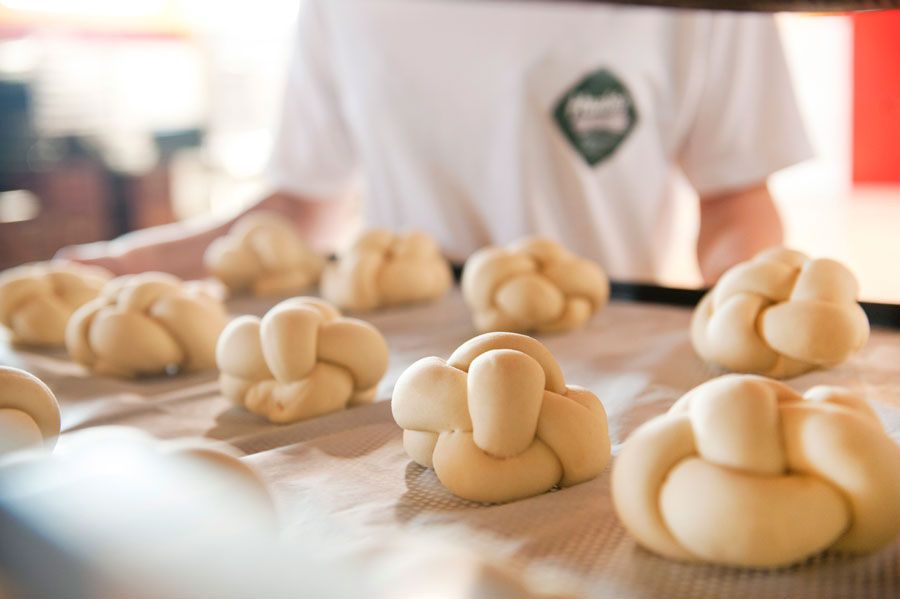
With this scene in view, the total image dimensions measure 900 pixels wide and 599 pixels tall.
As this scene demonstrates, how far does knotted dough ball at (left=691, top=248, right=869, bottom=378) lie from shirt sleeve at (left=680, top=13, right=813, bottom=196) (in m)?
0.73

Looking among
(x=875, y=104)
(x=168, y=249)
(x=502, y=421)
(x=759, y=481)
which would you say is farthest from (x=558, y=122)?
(x=875, y=104)

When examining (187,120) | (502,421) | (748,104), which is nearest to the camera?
(502,421)

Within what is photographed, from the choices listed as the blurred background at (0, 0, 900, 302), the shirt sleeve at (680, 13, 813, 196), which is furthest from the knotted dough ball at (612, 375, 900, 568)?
the blurred background at (0, 0, 900, 302)

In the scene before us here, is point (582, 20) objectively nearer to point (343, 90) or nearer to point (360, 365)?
point (343, 90)

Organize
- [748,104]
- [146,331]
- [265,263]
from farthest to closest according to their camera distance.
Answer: [748,104] < [265,263] < [146,331]

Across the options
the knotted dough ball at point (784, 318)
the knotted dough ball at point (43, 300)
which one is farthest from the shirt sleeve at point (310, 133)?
the knotted dough ball at point (784, 318)

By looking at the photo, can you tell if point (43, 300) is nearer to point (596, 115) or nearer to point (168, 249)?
point (168, 249)

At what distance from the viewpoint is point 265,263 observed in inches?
56.7

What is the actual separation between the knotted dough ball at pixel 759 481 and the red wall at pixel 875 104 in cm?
609

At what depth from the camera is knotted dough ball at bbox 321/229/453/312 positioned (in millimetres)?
1308

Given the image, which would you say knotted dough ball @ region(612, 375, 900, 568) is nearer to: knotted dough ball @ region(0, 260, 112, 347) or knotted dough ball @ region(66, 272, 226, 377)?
knotted dough ball @ region(66, 272, 226, 377)

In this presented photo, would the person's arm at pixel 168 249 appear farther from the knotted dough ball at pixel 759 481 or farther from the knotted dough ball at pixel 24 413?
the knotted dough ball at pixel 759 481

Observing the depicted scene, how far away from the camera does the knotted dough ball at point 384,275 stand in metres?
1.31

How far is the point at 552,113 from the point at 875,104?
559cm
